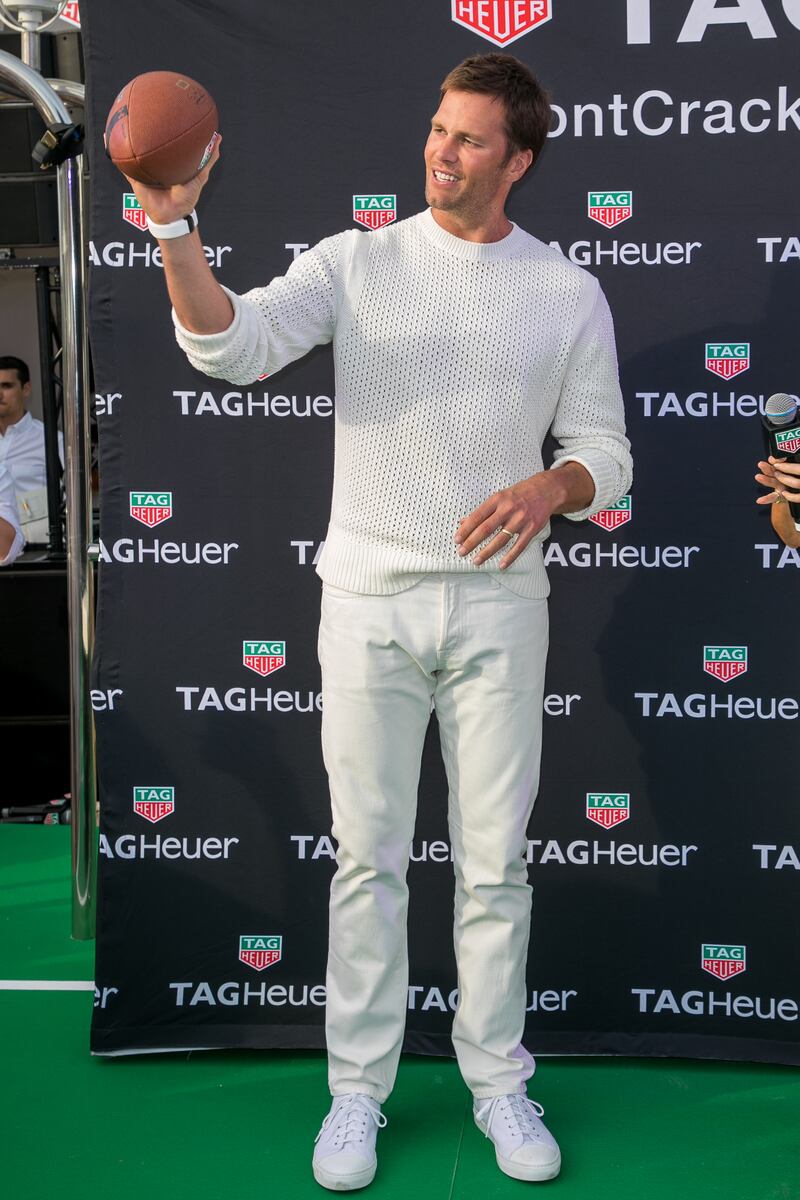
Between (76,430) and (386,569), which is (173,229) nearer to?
(386,569)

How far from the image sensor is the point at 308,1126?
2.46m

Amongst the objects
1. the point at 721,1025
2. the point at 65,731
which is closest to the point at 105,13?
the point at 721,1025

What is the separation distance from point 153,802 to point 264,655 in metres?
0.42

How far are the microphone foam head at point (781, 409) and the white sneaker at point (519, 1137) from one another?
53.3 inches

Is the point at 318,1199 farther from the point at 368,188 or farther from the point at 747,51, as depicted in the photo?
the point at 747,51

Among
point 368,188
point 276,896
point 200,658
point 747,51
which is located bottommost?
point 276,896

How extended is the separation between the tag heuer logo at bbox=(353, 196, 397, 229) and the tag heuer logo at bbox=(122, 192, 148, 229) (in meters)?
0.46

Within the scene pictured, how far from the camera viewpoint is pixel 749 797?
2727 millimetres

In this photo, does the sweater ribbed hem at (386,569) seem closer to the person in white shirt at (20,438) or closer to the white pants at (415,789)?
the white pants at (415,789)

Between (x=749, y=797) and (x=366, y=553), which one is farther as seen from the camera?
(x=749, y=797)

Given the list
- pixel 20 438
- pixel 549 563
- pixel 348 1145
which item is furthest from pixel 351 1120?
pixel 20 438

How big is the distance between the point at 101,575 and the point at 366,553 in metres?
0.77

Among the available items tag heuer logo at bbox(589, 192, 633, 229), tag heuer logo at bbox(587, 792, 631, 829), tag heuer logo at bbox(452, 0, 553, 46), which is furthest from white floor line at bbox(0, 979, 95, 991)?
tag heuer logo at bbox(452, 0, 553, 46)

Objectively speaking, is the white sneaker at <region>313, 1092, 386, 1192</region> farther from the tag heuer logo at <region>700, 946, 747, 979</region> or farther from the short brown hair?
the short brown hair
